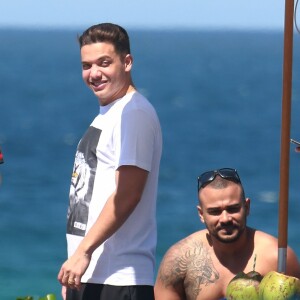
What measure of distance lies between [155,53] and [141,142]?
114960 mm

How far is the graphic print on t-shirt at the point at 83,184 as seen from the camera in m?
4.62

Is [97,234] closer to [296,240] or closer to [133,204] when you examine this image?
[133,204]

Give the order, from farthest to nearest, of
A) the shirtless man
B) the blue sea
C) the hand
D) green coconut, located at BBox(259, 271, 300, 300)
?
the blue sea → the shirtless man → the hand → green coconut, located at BBox(259, 271, 300, 300)

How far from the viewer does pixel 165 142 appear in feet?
169

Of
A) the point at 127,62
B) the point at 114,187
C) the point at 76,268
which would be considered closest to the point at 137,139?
the point at 114,187

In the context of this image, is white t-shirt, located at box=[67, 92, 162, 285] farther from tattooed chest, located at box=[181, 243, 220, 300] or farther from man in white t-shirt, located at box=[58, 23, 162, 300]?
tattooed chest, located at box=[181, 243, 220, 300]

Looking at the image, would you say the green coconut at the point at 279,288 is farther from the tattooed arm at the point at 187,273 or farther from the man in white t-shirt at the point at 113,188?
the tattooed arm at the point at 187,273

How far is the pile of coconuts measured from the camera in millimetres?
4227

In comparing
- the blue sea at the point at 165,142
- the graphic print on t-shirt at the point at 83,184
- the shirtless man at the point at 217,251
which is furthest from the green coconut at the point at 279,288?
the blue sea at the point at 165,142

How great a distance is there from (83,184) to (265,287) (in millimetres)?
808

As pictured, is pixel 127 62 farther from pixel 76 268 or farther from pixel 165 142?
pixel 165 142

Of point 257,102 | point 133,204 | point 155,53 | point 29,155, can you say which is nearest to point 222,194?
point 133,204

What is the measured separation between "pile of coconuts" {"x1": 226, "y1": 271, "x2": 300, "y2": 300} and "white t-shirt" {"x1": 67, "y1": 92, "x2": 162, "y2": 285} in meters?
0.38

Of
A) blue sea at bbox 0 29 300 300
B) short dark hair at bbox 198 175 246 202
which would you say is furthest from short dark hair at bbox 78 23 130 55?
blue sea at bbox 0 29 300 300
